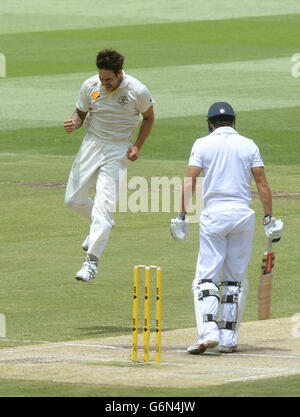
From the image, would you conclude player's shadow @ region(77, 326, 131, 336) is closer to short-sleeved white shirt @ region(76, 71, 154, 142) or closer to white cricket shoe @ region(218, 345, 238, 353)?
white cricket shoe @ region(218, 345, 238, 353)

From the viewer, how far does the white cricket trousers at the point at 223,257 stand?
10.8 meters

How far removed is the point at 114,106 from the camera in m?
13.1

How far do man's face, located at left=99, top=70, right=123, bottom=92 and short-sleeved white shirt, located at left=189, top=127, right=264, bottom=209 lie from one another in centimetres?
214

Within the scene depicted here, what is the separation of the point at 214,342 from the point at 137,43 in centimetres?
3713

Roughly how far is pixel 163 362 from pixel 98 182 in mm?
3381

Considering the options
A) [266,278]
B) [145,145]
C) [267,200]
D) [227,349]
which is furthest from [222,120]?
[145,145]

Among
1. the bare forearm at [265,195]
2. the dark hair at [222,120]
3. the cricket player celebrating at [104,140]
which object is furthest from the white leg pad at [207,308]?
the cricket player celebrating at [104,140]

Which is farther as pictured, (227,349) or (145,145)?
(145,145)

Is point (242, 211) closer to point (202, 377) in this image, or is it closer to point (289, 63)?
point (202, 377)

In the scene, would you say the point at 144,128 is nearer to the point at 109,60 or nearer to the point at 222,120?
the point at 109,60

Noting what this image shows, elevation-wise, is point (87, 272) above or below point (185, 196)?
below

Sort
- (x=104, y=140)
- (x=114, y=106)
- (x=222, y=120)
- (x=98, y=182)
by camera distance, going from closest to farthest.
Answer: (x=222, y=120) < (x=114, y=106) < (x=98, y=182) < (x=104, y=140)

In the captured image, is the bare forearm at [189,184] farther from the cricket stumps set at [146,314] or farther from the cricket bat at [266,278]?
the cricket stumps set at [146,314]

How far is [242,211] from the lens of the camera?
1087 cm
